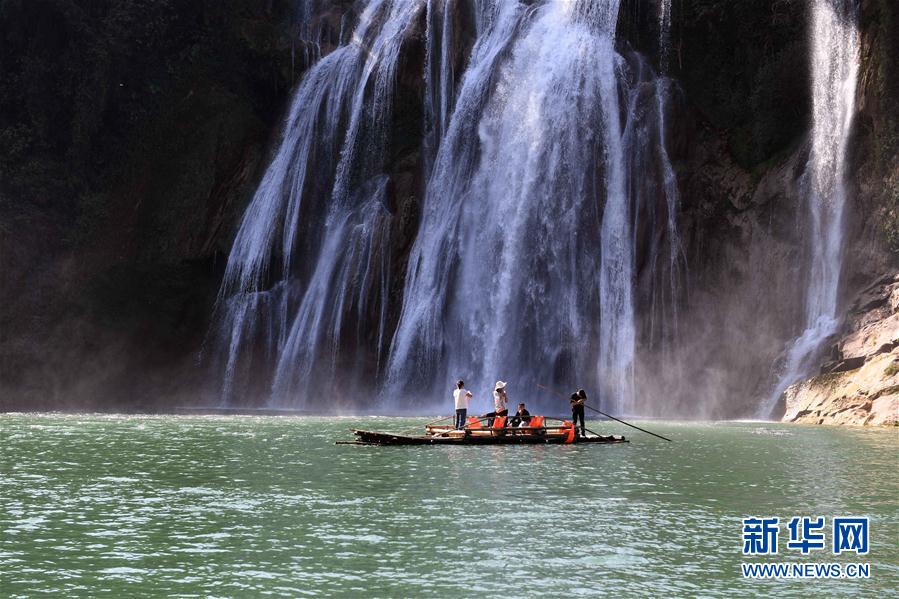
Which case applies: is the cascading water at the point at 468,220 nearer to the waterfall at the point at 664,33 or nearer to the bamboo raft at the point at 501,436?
the waterfall at the point at 664,33

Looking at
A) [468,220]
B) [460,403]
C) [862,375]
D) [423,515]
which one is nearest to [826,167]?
[862,375]

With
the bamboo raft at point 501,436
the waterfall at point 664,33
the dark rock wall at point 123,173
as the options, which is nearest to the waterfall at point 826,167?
the waterfall at point 664,33

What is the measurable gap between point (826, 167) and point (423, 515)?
28869 millimetres

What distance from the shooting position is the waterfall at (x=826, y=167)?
36719 millimetres

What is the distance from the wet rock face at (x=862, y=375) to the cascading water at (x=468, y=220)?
8.11 metres

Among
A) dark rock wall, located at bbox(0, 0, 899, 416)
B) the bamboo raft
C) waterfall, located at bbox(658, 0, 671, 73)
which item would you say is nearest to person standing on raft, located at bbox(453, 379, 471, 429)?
the bamboo raft

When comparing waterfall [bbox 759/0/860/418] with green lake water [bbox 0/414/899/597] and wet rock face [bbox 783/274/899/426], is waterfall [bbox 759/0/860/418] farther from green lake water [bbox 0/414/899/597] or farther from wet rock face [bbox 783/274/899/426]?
green lake water [bbox 0/414/899/597]

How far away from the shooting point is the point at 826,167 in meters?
39.5

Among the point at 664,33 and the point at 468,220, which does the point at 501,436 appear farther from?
the point at 664,33

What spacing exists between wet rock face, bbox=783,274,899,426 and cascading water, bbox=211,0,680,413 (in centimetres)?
811

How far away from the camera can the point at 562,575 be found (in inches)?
452

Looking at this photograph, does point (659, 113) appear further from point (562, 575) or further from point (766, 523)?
point (562, 575)

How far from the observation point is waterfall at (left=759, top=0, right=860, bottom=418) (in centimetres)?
3672

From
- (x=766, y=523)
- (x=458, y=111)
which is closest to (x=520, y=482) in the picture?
(x=766, y=523)
